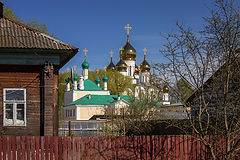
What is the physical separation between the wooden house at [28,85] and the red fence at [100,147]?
318 centimetres

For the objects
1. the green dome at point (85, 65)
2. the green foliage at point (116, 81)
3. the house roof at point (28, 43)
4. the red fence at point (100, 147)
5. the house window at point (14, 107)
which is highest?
the green dome at point (85, 65)

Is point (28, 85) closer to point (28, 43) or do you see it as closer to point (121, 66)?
point (28, 43)

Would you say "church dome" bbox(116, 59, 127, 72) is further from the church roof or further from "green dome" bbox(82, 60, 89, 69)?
the church roof

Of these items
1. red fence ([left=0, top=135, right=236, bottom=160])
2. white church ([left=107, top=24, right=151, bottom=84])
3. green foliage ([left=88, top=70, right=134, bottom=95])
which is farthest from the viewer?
white church ([left=107, top=24, right=151, bottom=84])

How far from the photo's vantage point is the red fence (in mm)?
11031

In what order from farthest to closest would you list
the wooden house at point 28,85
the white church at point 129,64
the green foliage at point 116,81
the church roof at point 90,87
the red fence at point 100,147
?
the white church at point 129,64 → the green foliage at point 116,81 → the church roof at point 90,87 → the wooden house at point 28,85 → the red fence at point 100,147

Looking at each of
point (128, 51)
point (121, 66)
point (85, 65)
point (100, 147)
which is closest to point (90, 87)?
point (85, 65)

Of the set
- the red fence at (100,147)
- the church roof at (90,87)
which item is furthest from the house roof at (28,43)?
the church roof at (90,87)

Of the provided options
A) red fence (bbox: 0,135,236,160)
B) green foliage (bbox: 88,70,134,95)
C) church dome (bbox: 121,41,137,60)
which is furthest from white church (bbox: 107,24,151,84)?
red fence (bbox: 0,135,236,160)

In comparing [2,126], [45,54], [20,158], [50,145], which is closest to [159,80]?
[50,145]

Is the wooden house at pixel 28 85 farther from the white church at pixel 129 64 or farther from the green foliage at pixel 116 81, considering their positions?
the white church at pixel 129 64

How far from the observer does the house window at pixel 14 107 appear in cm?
1430

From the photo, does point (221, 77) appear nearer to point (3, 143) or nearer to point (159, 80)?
point (159, 80)

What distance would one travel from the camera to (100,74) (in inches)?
3285
